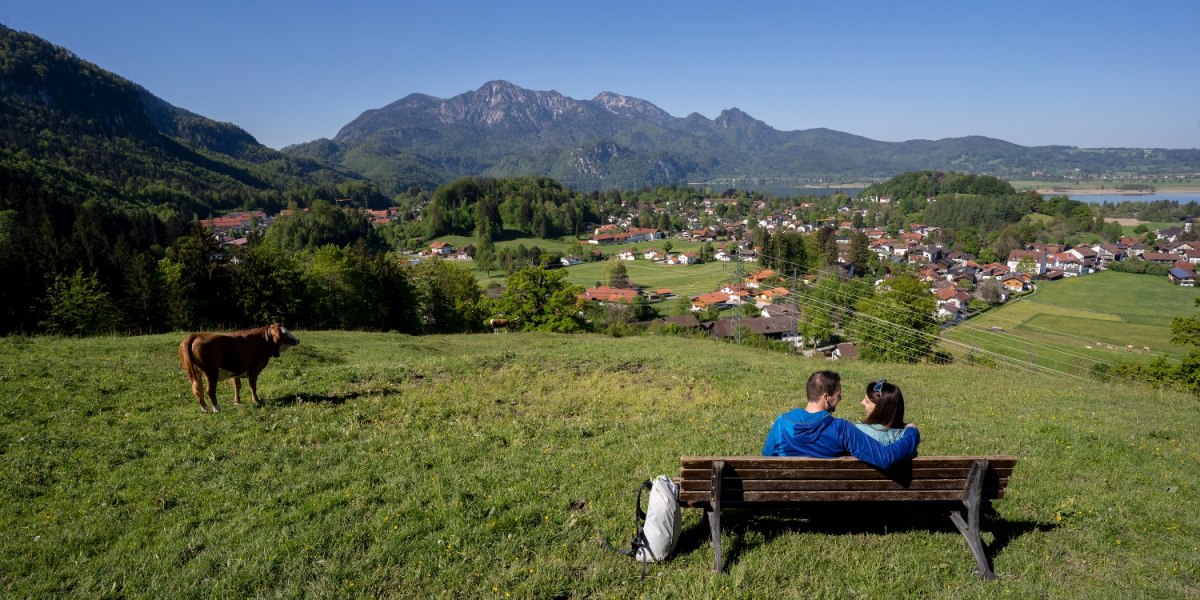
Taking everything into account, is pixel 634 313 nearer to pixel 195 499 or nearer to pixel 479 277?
pixel 479 277

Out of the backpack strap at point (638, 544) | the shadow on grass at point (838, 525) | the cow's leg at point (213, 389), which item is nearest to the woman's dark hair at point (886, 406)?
the shadow on grass at point (838, 525)

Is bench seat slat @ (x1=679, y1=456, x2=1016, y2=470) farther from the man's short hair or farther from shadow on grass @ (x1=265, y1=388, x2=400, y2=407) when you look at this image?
shadow on grass @ (x1=265, y1=388, x2=400, y2=407)

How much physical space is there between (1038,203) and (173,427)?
749 feet

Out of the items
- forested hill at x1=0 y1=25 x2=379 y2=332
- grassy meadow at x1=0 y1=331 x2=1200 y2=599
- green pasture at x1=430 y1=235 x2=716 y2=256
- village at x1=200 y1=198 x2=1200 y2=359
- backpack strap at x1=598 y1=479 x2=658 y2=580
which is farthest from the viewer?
green pasture at x1=430 y1=235 x2=716 y2=256

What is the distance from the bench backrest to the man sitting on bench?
15 cm

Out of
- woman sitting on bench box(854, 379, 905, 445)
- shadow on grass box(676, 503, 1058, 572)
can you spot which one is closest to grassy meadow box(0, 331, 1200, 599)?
shadow on grass box(676, 503, 1058, 572)

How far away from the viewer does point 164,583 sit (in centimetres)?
514

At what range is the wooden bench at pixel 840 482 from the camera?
17.6 feet

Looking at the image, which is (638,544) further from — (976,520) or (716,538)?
(976,520)

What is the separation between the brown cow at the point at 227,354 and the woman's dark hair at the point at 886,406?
10.6m

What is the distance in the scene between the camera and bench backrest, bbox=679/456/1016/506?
5359mm

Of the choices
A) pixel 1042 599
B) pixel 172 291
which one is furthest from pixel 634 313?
pixel 1042 599

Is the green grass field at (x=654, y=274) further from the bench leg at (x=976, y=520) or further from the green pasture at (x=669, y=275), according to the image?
the bench leg at (x=976, y=520)

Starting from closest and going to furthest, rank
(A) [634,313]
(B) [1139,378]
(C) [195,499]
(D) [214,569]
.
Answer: (D) [214,569], (C) [195,499], (B) [1139,378], (A) [634,313]
